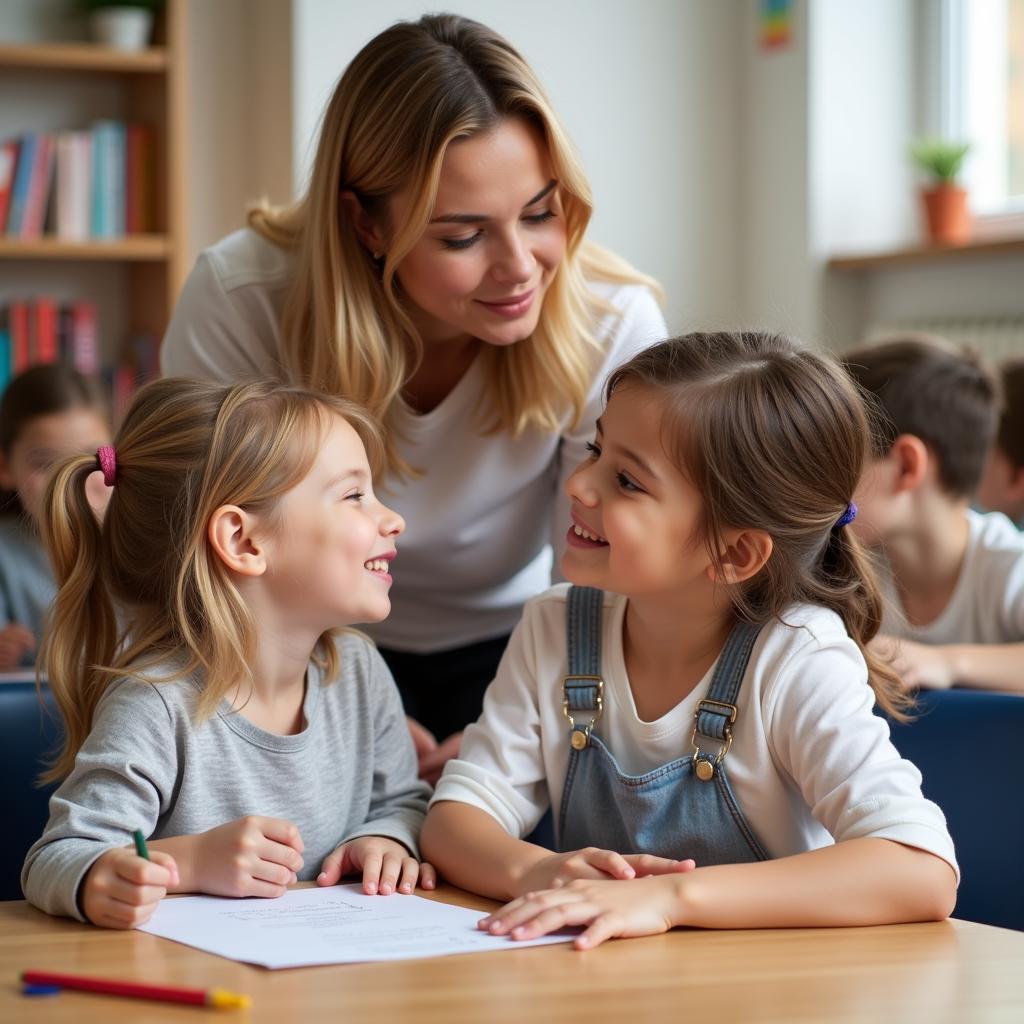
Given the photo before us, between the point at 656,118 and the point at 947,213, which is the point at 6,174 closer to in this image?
the point at 656,118

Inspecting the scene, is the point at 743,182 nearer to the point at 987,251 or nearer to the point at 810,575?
the point at 987,251

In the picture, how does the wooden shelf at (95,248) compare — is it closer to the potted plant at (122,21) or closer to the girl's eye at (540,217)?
the potted plant at (122,21)

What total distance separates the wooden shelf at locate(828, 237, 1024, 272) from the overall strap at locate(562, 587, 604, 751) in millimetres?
2401

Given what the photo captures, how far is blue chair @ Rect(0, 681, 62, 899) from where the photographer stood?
154 centimetres

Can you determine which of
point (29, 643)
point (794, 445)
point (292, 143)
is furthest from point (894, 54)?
point (794, 445)

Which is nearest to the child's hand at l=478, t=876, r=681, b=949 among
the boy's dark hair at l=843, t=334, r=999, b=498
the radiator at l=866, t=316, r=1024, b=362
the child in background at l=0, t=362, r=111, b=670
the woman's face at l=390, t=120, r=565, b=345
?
the woman's face at l=390, t=120, r=565, b=345

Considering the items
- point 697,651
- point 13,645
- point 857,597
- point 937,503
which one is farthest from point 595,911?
point 13,645

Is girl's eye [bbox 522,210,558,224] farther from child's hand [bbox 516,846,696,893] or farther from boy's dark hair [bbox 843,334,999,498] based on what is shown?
child's hand [bbox 516,846,696,893]

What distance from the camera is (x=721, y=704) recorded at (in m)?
1.29

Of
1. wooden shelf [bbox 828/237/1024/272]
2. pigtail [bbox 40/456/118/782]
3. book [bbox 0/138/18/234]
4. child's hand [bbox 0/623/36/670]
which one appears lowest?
child's hand [bbox 0/623/36/670]

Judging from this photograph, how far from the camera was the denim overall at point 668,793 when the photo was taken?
4.23ft

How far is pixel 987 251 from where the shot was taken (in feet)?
11.7

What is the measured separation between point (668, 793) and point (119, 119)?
136 inches

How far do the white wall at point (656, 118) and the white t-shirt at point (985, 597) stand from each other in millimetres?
1989
